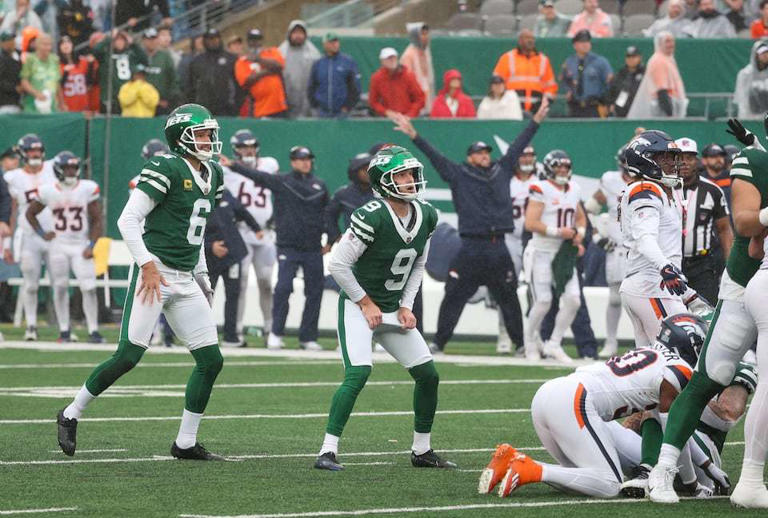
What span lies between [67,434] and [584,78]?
11.6m

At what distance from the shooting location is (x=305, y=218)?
15867mm

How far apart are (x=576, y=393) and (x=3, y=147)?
13.6 metres

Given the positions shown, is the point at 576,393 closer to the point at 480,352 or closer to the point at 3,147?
the point at 480,352

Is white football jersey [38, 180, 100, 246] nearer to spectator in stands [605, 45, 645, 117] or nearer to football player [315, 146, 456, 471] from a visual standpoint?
spectator in stands [605, 45, 645, 117]

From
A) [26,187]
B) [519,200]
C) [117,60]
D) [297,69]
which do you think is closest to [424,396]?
[519,200]

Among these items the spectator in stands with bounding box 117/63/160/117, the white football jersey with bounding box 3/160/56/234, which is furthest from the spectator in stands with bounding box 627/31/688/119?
the white football jersey with bounding box 3/160/56/234

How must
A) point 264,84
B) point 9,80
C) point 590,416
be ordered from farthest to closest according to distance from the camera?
point 9,80
point 264,84
point 590,416

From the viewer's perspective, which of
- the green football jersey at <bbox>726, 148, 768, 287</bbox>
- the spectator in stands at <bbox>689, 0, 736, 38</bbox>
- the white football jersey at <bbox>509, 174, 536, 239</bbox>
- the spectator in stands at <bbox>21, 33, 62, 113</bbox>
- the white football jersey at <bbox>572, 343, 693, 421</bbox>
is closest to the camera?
the green football jersey at <bbox>726, 148, 768, 287</bbox>

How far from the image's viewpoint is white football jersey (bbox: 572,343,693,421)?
6863 millimetres

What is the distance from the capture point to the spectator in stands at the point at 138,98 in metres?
19.3

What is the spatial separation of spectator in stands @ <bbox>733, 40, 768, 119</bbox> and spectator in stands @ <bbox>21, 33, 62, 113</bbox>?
8.70 meters

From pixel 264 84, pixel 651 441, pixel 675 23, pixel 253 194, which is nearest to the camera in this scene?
pixel 651 441

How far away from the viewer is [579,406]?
682cm

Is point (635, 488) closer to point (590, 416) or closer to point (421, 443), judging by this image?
point (590, 416)
